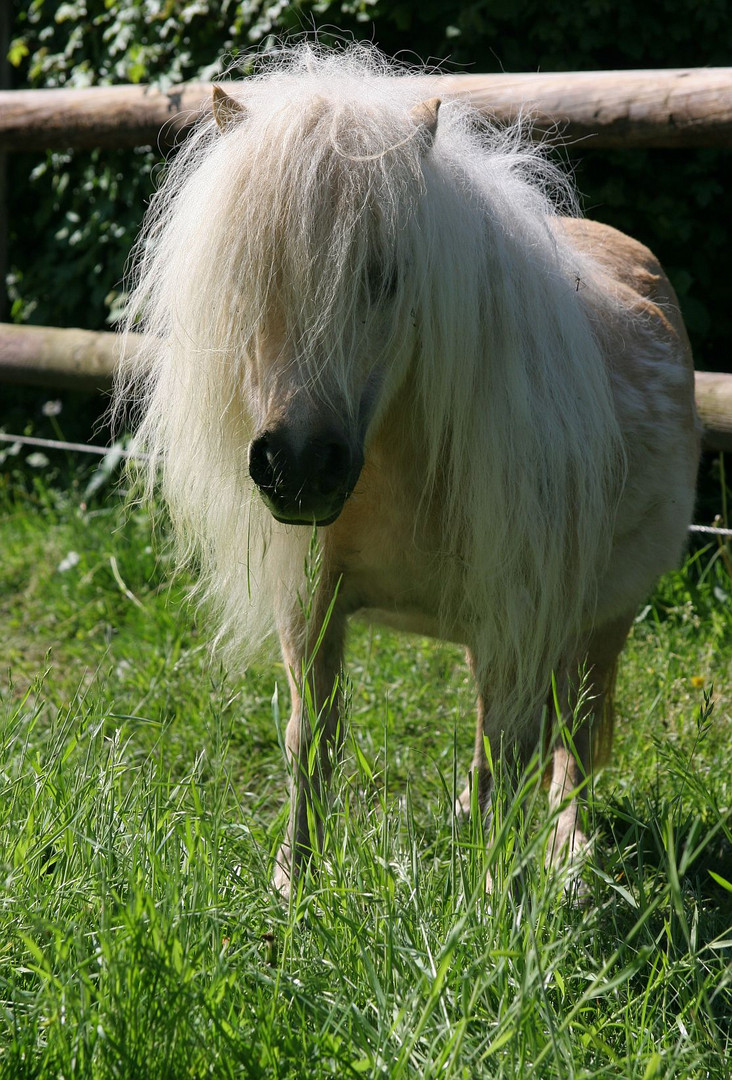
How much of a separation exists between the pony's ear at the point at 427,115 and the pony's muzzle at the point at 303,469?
59 cm

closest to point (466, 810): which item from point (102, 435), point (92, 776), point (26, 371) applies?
point (92, 776)

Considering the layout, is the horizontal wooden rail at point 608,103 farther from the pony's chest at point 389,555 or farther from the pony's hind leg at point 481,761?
the pony's hind leg at point 481,761

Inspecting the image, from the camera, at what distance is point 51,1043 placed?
1407 millimetres

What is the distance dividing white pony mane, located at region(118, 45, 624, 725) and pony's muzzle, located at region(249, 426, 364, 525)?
11 centimetres

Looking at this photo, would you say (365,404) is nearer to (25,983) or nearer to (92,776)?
(92,776)

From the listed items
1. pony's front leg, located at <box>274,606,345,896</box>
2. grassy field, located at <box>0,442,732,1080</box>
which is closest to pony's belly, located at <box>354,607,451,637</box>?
pony's front leg, located at <box>274,606,345,896</box>

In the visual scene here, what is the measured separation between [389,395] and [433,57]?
6.73 ft

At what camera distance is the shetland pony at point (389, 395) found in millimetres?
1767

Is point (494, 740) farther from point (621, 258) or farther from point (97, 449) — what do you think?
point (97, 449)

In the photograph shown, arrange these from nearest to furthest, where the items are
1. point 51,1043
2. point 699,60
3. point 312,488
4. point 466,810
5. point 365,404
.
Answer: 1. point 51,1043
2. point 312,488
3. point 365,404
4. point 466,810
5. point 699,60

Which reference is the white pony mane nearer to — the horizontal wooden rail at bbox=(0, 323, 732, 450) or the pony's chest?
the pony's chest

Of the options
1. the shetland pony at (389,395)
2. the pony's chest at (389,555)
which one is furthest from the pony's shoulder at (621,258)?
the pony's chest at (389,555)

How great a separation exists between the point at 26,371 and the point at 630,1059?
4.02 m

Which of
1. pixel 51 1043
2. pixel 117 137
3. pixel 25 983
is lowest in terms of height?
pixel 25 983
